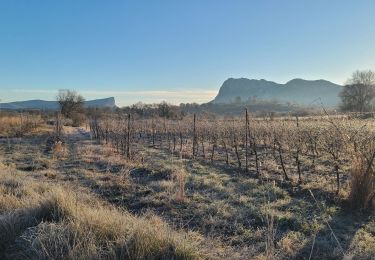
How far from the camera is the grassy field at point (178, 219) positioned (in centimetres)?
390

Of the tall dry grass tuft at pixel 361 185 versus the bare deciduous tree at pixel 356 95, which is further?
the bare deciduous tree at pixel 356 95

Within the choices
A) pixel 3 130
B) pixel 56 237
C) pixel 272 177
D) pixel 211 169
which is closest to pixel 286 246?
pixel 56 237

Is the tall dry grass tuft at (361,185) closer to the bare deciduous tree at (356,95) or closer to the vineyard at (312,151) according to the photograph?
the vineyard at (312,151)

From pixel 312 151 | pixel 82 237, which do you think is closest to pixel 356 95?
pixel 312 151

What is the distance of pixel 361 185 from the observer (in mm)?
6668

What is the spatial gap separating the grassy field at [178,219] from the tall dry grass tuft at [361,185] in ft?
0.65

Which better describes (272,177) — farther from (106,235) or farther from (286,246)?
(106,235)

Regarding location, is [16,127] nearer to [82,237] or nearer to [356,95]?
[82,237]

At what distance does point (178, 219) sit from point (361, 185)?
3.25 m

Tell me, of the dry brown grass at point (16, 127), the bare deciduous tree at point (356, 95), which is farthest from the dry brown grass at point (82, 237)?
the bare deciduous tree at point (356, 95)

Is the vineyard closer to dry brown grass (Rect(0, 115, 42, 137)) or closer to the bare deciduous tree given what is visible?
dry brown grass (Rect(0, 115, 42, 137))

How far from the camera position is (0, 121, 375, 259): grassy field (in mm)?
3902

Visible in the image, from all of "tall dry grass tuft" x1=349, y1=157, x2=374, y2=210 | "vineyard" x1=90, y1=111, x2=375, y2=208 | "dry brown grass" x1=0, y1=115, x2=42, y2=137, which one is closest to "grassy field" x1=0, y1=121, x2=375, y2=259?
"tall dry grass tuft" x1=349, y1=157, x2=374, y2=210

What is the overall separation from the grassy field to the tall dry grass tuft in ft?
0.65
